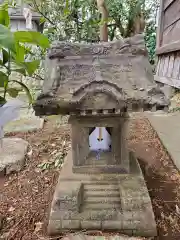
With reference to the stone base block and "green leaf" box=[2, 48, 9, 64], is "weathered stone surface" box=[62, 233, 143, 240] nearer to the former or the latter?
the stone base block

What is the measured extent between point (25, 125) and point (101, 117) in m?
2.33

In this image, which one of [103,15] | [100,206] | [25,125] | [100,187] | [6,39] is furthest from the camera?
[25,125]

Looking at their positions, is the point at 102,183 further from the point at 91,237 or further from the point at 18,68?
the point at 18,68

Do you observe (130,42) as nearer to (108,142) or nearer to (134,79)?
(134,79)

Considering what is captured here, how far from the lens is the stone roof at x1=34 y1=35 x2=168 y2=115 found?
1.22 metres

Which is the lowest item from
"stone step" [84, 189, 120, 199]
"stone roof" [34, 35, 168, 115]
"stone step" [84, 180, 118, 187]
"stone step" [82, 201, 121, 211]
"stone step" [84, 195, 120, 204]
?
"stone step" [82, 201, 121, 211]

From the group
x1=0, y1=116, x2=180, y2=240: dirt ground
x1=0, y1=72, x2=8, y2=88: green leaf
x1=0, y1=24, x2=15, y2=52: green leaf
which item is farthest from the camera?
x1=0, y1=116, x2=180, y2=240: dirt ground

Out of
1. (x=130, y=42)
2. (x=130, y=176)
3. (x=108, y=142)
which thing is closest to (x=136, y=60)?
(x=130, y=42)

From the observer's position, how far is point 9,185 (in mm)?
2100

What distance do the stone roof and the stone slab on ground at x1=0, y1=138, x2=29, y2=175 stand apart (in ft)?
4.12

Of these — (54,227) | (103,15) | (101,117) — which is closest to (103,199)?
(54,227)

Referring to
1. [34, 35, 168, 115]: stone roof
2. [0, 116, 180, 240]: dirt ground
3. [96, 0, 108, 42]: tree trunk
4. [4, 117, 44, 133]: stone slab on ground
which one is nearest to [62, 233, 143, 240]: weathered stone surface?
[0, 116, 180, 240]: dirt ground

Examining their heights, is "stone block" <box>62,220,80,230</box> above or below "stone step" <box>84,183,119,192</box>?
below

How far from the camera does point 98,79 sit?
1217mm
